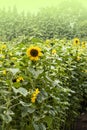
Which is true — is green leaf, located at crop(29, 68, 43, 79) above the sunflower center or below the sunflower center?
below

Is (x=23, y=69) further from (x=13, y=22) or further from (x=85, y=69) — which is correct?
(x=13, y=22)

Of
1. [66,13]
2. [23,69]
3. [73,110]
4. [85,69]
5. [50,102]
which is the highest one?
[23,69]

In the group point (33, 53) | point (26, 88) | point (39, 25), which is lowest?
point (39, 25)

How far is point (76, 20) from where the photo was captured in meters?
16.6

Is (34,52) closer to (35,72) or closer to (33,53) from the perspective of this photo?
(33,53)

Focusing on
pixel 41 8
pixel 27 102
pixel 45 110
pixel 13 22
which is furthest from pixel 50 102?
pixel 41 8

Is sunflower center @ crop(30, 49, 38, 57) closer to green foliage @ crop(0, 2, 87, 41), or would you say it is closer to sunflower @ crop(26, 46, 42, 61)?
sunflower @ crop(26, 46, 42, 61)

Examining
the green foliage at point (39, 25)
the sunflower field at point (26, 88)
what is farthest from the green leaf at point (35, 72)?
the green foliage at point (39, 25)

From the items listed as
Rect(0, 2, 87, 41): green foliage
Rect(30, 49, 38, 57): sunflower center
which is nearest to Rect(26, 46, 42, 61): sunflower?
Rect(30, 49, 38, 57): sunflower center

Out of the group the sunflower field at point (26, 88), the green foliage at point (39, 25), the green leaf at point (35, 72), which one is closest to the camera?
the sunflower field at point (26, 88)

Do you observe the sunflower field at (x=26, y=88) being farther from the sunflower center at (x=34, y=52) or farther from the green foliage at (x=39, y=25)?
the green foliage at (x=39, y=25)

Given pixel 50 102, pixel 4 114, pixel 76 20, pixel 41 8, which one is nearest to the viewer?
pixel 4 114

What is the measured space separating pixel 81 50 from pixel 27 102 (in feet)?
7.38

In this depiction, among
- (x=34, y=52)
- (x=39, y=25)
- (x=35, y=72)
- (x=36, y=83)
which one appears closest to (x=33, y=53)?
(x=34, y=52)
